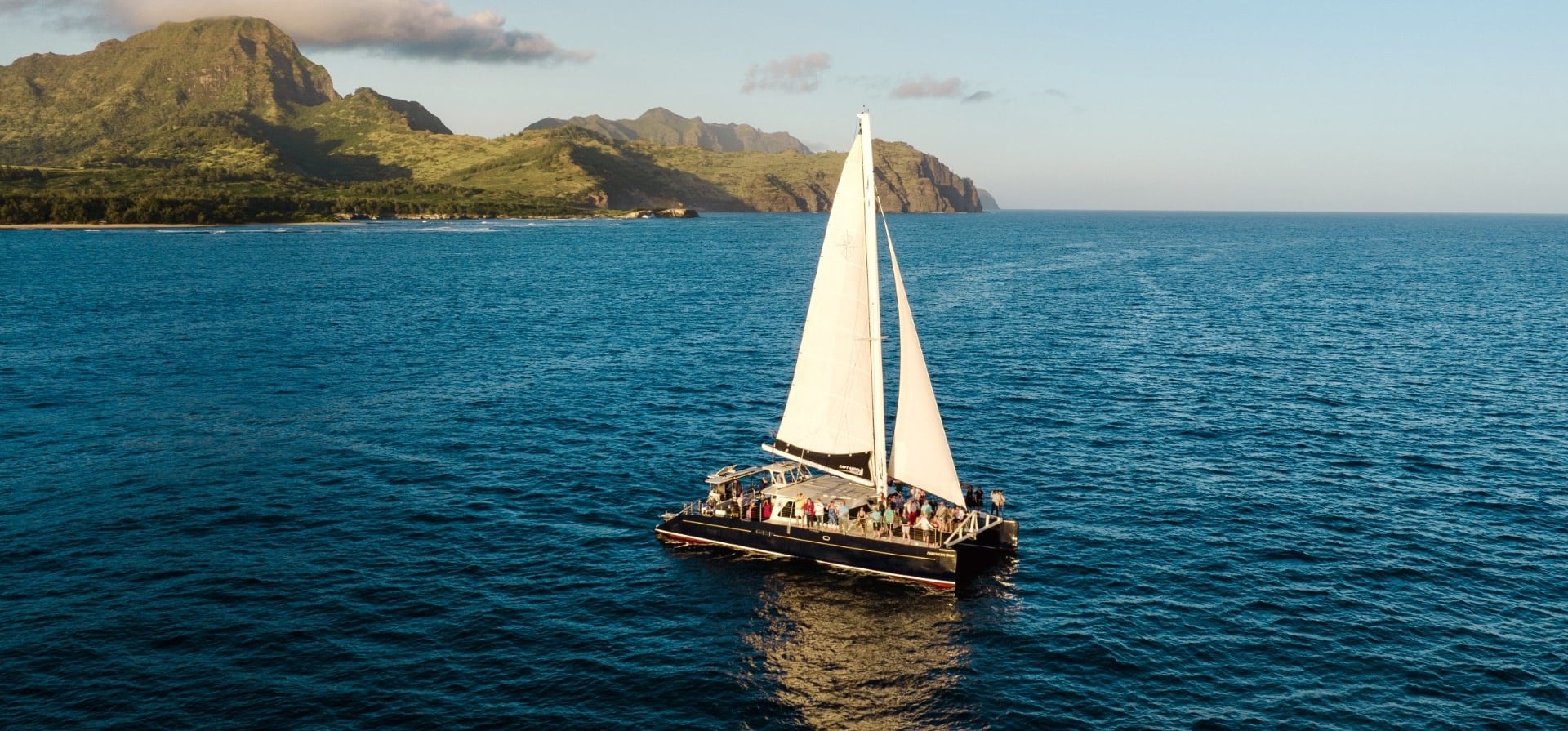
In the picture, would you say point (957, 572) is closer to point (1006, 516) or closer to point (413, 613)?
point (1006, 516)

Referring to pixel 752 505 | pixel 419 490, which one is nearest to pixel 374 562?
pixel 419 490

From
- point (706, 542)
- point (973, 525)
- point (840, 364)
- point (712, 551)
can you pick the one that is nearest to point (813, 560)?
point (712, 551)

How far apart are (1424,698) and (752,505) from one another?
29139 millimetres

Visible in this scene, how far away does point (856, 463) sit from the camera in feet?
173

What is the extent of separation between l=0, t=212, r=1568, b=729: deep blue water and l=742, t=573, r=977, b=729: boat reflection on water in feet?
0.59

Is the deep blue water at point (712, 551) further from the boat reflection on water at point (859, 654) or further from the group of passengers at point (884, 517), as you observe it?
the group of passengers at point (884, 517)

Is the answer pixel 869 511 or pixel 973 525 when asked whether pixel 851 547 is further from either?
pixel 973 525

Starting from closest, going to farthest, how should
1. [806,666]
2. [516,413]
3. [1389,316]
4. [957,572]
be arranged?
[806,666], [957,572], [516,413], [1389,316]

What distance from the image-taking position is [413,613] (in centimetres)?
4350

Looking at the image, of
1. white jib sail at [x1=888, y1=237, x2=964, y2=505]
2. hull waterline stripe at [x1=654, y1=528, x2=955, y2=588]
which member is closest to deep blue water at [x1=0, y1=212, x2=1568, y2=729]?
hull waterline stripe at [x1=654, y1=528, x2=955, y2=588]

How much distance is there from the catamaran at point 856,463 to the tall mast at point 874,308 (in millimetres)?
80

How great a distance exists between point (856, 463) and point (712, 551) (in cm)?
856

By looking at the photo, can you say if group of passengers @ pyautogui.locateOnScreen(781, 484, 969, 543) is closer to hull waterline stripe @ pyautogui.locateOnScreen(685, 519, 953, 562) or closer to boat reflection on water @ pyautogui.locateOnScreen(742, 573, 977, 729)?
hull waterline stripe @ pyautogui.locateOnScreen(685, 519, 953, 562)

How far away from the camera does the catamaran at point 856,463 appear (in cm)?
4838
